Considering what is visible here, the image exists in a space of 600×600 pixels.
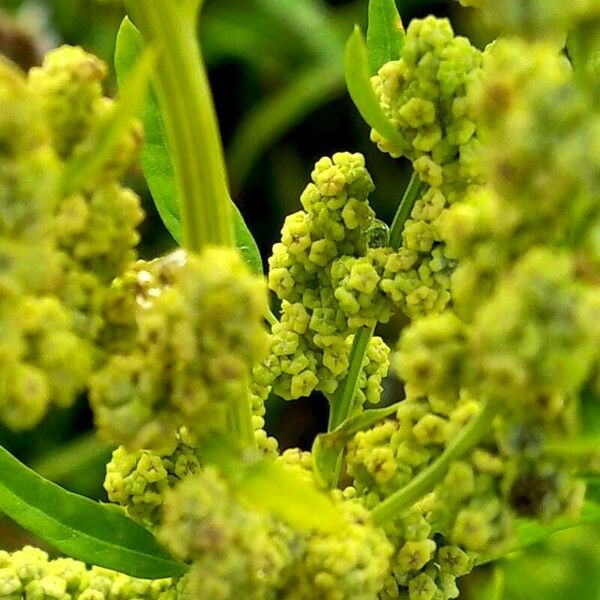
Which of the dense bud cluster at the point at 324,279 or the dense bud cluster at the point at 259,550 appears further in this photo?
the dense bud cluster at the point at 324,279

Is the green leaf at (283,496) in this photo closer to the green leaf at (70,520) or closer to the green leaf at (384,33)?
Result: the green leaf at (70,520)

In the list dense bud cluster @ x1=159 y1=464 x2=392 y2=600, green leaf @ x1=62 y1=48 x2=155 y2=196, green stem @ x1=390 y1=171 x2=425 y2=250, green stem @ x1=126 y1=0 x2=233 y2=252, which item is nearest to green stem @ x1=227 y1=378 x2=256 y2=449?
dense bud cluster @ x1=159 y1=464 x2=392 y2=600

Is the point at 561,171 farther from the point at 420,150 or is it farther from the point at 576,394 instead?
the point at 420,150

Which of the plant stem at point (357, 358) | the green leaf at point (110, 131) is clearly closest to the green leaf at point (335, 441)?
the plant stem at point (357, 358)

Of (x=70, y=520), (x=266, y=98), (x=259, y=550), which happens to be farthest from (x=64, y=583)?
(x=266, y=98)

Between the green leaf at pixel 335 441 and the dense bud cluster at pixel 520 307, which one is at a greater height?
the green leaf at pixel 335 441

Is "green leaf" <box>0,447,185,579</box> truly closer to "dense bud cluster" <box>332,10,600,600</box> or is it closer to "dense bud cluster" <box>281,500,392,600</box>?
"dense bud cluster" <box>281,500,392,600</box>

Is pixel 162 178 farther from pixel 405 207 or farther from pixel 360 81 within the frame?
pixel 360 81
